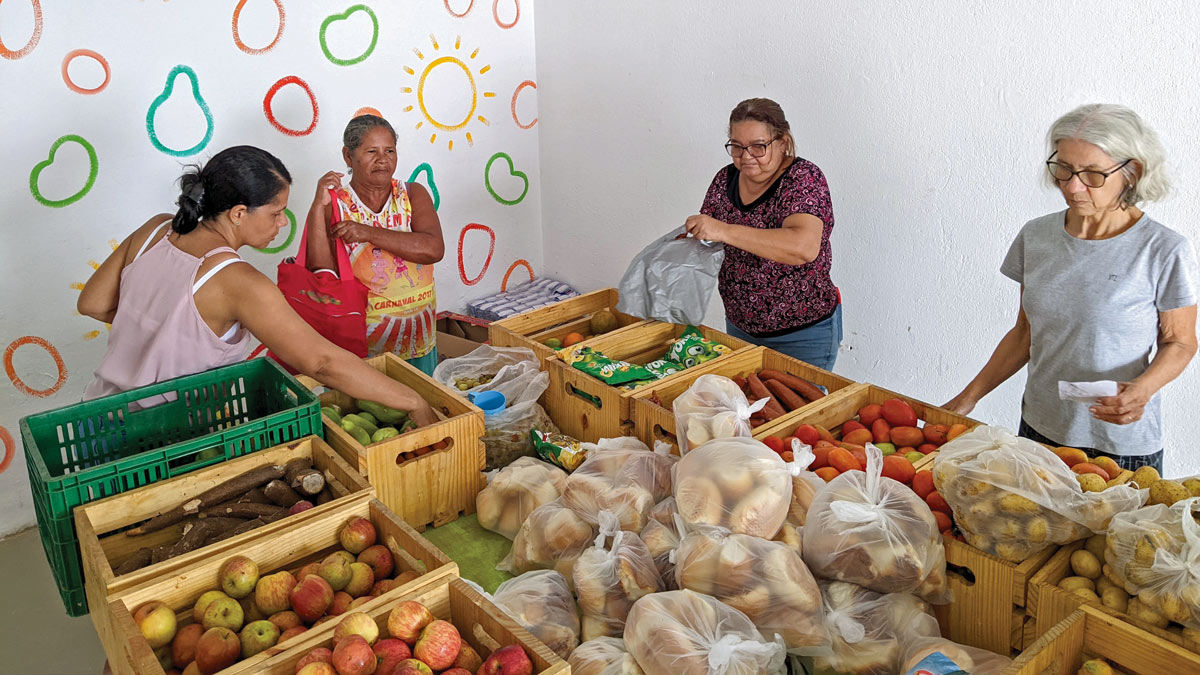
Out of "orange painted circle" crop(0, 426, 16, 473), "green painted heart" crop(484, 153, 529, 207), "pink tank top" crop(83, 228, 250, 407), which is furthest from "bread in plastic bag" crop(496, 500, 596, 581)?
"green painted heart" crop(484, 153, 529, 207)

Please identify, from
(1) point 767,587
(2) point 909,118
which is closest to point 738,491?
(1) point 767,587

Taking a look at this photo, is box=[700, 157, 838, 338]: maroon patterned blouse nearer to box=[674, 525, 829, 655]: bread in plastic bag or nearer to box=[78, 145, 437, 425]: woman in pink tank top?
box=[78, 145, 437, 425]: woman in pink tank top

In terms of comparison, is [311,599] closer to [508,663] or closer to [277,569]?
[277,569]

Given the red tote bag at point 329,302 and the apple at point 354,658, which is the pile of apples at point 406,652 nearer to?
the apple at point 354,658

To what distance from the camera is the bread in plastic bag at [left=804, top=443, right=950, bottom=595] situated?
154cm

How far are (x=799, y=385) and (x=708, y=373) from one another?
0.87 ft

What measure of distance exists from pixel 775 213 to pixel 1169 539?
1547 mm

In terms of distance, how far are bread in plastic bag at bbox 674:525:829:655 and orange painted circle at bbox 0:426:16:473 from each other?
10.4 feet

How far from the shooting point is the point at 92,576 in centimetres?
165

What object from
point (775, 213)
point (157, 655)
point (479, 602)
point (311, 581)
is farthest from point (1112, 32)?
point (157, 655)

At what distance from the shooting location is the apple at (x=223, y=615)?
148cm

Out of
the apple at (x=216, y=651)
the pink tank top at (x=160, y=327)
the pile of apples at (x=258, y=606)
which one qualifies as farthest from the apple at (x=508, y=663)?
the pink tank top at (x=160, y=327)

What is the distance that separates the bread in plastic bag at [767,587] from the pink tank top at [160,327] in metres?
1.34

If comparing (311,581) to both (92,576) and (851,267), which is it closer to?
(92,576)
